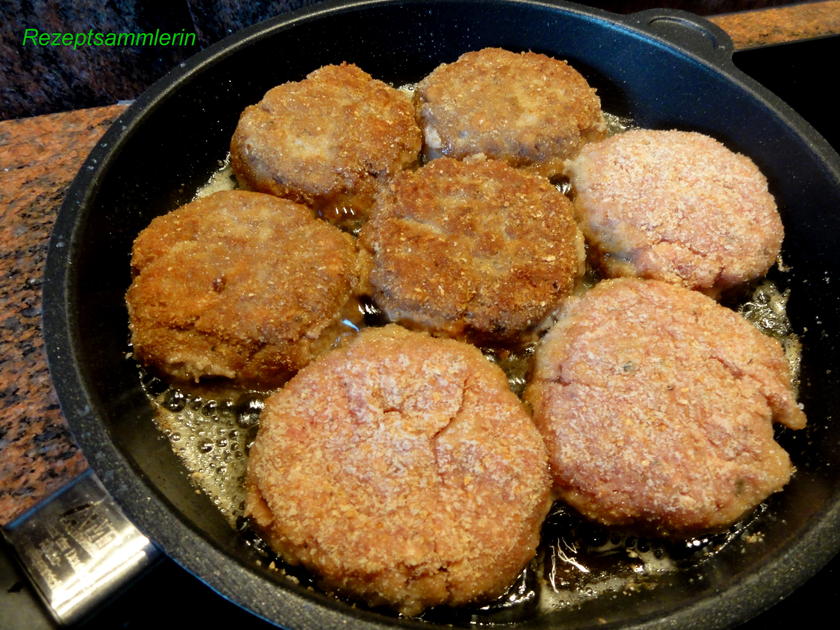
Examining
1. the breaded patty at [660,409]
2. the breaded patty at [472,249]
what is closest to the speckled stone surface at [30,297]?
the breaded patty at [472,249]

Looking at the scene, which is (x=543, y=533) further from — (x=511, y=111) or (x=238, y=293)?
(x=511, y=111)

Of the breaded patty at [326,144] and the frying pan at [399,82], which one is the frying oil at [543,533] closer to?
the frying pan at [399,82]

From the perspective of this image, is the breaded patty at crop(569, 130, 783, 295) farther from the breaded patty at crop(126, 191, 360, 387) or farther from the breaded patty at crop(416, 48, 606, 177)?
the breaded patty at crop(126, 191, 360, 387)

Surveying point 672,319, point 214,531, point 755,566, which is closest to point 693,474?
point 755,566

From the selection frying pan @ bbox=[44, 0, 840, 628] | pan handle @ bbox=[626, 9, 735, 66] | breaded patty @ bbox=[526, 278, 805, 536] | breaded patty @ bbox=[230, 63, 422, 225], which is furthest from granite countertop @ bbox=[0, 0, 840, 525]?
breaded patty @ bbox=[526, 278, 805, 536]

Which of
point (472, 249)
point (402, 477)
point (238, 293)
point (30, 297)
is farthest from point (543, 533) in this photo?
point (30, 297)

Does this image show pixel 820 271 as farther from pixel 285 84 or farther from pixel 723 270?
pixel 285 84
